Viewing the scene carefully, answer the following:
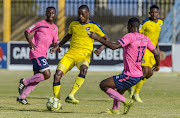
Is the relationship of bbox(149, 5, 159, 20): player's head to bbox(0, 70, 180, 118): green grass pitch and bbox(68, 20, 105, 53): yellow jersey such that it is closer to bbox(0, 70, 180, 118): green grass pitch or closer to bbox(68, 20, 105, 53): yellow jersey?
bbox(0, 70, 180, 118): green grass pitch

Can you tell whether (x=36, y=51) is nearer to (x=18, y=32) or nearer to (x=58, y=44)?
(x=58, y=44)

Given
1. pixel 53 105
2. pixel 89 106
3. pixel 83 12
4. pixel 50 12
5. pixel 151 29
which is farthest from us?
pixel 151 29

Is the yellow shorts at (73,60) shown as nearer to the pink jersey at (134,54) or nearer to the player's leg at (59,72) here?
the player's leg at (59,72)

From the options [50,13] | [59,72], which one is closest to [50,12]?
[50,13]

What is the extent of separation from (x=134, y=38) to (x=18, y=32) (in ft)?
71.3

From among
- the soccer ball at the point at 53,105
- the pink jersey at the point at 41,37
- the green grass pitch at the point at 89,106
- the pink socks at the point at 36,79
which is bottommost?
the green grass pitch at the point at 89,106

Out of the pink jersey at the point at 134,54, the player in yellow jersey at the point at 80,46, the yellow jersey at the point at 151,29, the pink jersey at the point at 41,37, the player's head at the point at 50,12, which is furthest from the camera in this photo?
the yellow jersey at the point at 151,29

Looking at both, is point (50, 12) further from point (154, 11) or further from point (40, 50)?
point (154, 11)

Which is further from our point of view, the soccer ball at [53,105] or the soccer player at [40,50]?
the soccer player at [40,50]

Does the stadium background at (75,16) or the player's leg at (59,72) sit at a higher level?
the stadium background at (75,16)

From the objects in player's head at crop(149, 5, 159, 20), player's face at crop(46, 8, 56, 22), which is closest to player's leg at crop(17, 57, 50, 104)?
player's face at crop(46, 8, 56, 22)

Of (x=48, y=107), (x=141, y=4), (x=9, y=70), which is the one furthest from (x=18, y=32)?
(x=48, y=107)

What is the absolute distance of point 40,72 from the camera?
39.9ft

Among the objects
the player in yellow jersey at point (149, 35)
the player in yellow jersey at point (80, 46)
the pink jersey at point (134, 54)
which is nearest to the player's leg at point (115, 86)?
the pink jersey at point (134, 54)
